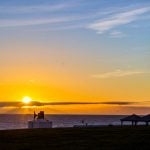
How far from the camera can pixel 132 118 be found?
239 ft

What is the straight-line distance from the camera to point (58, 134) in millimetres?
41906

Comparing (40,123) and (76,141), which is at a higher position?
(40,123)

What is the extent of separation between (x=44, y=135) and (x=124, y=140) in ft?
23.0

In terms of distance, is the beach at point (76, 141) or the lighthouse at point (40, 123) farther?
the lighthouse at point (40, 123)

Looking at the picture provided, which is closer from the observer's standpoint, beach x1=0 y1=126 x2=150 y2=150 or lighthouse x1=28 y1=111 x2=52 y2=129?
beach x1=0 y1=126 x2=150 y2=150

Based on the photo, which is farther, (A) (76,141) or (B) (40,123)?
(B) (40,123)

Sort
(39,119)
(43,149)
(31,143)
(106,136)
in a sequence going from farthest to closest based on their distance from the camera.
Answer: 1. (39,119)
2. (106,136)
3. (31,143)
4. (43,149)

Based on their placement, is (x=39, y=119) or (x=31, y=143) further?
(x=39, y=119)

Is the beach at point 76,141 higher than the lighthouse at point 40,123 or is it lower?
lower

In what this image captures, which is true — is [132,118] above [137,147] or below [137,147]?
above

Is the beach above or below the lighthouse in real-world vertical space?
below

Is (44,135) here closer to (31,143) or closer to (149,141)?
(31,143)

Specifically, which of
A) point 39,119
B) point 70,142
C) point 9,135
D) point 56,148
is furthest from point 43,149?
point 39,119

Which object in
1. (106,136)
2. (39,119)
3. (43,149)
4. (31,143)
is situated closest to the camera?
(43,149)
